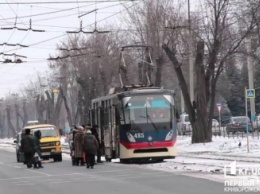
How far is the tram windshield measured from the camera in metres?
28.1

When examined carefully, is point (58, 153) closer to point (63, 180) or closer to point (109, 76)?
point (63, 180)

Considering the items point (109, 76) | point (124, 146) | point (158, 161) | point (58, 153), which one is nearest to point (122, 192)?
point (124, 146)

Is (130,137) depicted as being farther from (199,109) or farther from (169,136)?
(199,109)

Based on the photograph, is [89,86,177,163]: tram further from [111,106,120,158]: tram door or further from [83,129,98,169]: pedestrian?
[83,129,98,169]: pedestrian

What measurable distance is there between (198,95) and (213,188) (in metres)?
25.6

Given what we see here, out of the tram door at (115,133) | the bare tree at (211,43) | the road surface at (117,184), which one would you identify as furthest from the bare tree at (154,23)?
the road surface at (117,184)

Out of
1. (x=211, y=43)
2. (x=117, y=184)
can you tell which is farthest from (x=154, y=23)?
(x=117, y=184)

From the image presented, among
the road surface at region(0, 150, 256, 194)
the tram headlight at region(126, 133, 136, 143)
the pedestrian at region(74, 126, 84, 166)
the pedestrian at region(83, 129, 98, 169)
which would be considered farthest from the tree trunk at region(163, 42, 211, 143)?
the road surface at region(0, 150, 256, 194)

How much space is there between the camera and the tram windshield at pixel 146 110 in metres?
28.1

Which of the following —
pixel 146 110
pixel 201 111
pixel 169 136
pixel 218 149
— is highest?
pixel 201 111

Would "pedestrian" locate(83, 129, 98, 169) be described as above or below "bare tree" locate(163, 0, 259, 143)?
below

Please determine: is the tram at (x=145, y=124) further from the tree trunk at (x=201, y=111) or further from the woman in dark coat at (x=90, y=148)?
the tree trunk at (x=201, y=111)

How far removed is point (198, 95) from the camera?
4100 cm

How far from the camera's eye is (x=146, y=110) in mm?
28203
